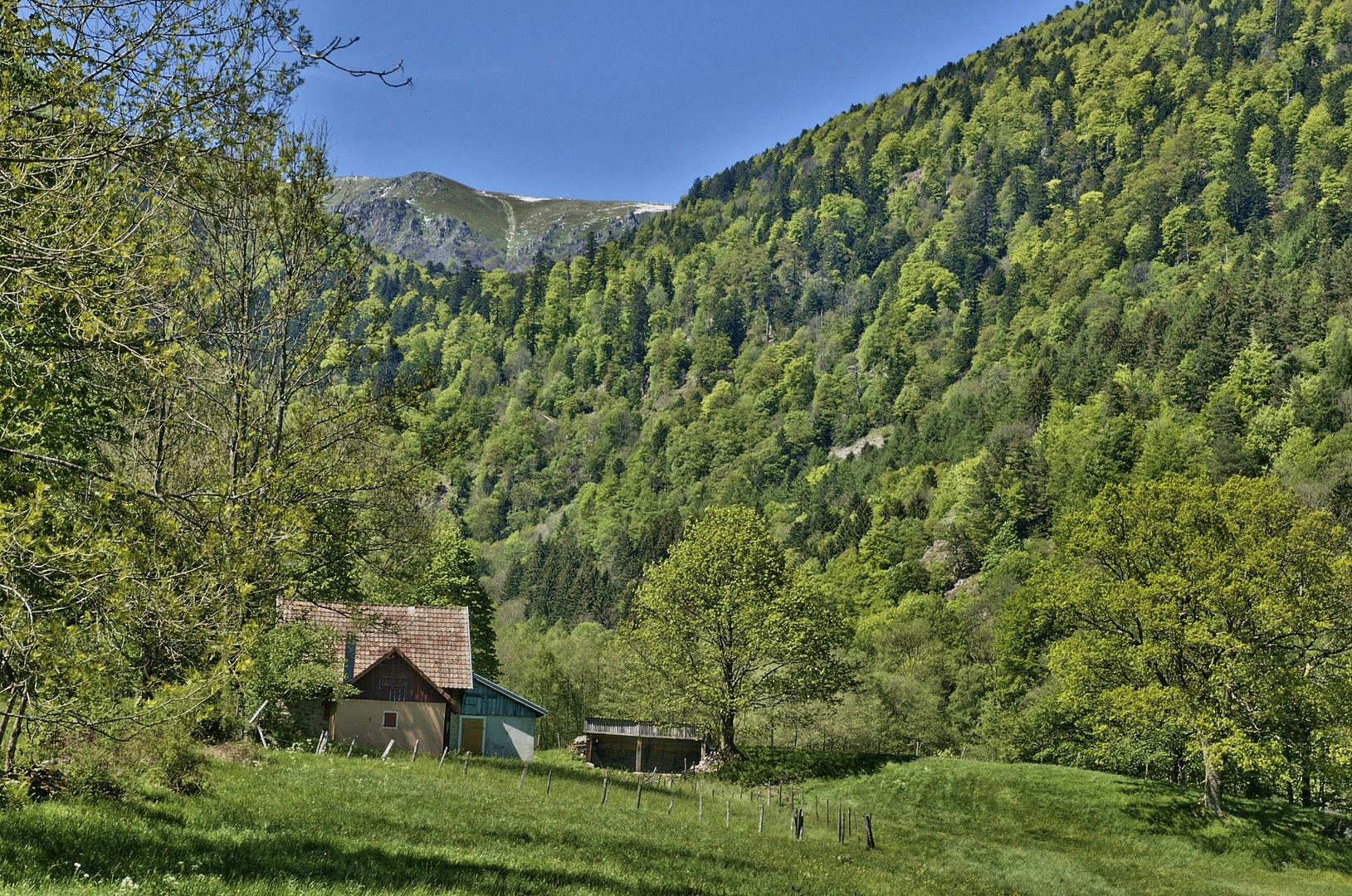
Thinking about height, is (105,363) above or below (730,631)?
above

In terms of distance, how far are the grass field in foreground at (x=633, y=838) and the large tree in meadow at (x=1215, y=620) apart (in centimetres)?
356

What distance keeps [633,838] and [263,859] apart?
39.5ft

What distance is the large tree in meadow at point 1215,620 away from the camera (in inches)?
A: 1561

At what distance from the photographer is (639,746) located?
69312mm

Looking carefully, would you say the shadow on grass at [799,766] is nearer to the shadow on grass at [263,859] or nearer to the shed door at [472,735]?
the shed door at [472,735]

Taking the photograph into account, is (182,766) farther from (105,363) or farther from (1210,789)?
(1210,789)

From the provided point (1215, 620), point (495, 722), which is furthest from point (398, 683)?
point (1215, 620)

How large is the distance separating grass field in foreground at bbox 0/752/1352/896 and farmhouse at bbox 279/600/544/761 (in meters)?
9.25

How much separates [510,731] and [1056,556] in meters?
41.0

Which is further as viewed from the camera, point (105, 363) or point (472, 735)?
point (472, 735)

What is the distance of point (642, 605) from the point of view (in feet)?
189

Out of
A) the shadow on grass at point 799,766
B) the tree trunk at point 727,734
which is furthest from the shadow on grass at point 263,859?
the tree trunk at point 727,734

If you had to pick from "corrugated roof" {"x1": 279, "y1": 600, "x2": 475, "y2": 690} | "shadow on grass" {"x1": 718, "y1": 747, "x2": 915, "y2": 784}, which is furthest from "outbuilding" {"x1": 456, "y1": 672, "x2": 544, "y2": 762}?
→ "shadow on grass" {"x1": 718, "y1": 747, "x2": 915, "y2": 784}

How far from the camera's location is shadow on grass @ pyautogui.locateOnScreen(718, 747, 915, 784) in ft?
167
